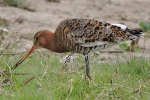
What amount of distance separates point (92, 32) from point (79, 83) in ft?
4.00

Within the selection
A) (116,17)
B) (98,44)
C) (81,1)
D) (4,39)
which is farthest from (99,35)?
(81,1)

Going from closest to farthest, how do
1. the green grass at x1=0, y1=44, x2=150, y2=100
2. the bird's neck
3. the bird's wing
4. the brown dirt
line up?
the green grass at x1=0, y1=44, x2=150, y2=100
the bird's wing
the bird's neck
the brown dirt

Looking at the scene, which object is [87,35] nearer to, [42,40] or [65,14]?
[42,40]

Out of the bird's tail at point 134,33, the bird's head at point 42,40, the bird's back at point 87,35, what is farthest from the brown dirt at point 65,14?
the bird's back at point 87,35

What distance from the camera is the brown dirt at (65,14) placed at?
10688 millimetres

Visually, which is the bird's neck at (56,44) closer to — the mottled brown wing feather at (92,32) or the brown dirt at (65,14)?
the mottled brown wing feather at (92,32)

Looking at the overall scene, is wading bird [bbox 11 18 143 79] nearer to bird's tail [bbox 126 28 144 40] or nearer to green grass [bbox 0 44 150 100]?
bird's tail [bbox 126 28 144 40]

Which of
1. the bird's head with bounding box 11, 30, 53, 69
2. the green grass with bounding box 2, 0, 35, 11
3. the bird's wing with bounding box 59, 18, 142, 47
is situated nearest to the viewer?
the bird's wing with bounding box 59, 18, 142, 47

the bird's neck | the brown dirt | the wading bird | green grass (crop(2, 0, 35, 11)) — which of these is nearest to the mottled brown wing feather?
the wading bird

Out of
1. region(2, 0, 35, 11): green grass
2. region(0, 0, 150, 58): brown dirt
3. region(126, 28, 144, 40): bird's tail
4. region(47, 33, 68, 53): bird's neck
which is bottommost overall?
region(0, 0, 150, 58): brown dirt

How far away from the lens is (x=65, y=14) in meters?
12.1

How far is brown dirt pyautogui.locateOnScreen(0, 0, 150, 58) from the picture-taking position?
10688 mm

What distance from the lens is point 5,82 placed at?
265 inches

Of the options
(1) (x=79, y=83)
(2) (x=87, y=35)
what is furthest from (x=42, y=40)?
(1) (x=79, y=83)
